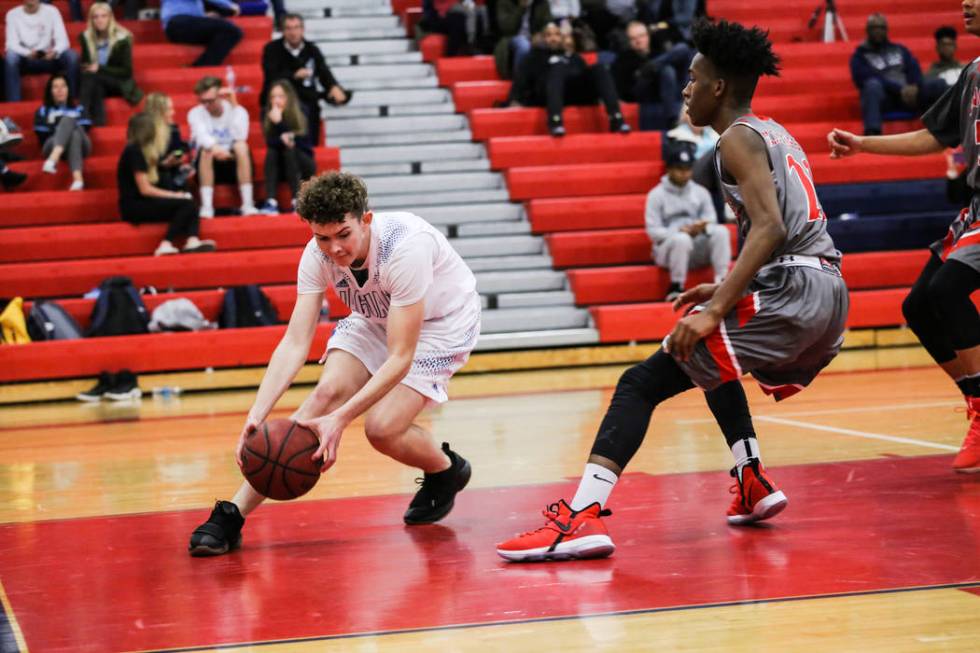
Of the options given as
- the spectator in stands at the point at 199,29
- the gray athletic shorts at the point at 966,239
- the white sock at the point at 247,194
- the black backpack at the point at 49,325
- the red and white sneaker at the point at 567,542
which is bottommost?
the black backpack at the point at 49,325

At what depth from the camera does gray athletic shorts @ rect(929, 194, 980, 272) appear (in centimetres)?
475

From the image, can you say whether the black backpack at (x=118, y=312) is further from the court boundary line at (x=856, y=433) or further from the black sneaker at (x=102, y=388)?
the court boundary line at (x=856, y=433)

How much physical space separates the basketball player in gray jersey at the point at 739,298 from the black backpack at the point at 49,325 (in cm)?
661

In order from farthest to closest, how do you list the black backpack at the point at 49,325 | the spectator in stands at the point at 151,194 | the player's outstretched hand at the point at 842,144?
1. the spectator in stands at the point at 151,194
2. the black backpack at the point at 49,325
3. the player's outstretched hand at the point at 842,144

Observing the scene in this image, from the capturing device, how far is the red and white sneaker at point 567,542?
369 centimetres

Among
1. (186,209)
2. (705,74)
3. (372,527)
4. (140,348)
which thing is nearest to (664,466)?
(372,527)

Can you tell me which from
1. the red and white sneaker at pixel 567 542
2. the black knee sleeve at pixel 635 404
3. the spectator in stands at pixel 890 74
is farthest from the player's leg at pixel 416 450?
the spectator in stands at pixel 890 74

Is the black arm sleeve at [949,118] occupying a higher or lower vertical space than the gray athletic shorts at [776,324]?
higher

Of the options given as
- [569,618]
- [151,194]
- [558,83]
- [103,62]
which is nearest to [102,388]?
[151,194]

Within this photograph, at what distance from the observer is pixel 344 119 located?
12.6 m

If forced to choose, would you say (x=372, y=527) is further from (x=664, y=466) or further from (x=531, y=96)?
(x=531, y=96)

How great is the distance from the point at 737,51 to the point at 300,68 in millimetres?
8500

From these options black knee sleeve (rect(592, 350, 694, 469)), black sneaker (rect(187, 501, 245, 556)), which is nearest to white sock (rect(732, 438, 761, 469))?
black knee sleeve (rect(592, 350, 694, 469))

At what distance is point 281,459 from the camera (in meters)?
3.76
